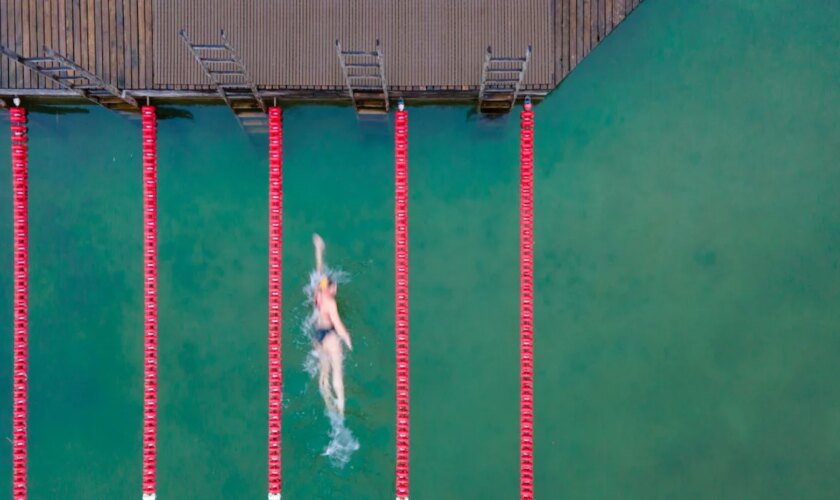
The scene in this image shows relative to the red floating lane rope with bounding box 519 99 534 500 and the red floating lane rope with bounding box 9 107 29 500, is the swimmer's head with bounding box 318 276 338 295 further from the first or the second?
the red floating lane rope with bounding box 9 107 29 500

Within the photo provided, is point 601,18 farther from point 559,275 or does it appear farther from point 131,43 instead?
point 131,43

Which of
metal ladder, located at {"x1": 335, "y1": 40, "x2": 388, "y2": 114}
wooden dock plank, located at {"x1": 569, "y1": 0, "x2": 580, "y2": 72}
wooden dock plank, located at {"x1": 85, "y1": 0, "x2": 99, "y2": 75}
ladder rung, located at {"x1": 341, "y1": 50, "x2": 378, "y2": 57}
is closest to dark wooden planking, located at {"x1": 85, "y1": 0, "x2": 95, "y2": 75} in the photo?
wooden dock plank, located at {"x1": 85, "y1": 0, "x2": 99, "y2": 75}

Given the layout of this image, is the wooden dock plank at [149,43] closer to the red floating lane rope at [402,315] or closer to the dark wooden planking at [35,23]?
the dark wooden planking at [35,23]

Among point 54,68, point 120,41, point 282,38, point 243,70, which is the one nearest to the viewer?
point 243,70

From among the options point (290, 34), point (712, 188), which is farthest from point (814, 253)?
point (290, 34)

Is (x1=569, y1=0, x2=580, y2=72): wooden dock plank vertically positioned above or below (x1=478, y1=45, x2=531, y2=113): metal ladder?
above

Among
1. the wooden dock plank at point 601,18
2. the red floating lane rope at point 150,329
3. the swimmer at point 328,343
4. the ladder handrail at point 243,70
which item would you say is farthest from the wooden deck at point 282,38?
the swimmer at point 328,343

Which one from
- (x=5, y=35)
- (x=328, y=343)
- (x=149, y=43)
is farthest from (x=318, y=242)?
(x=5, y=35)
